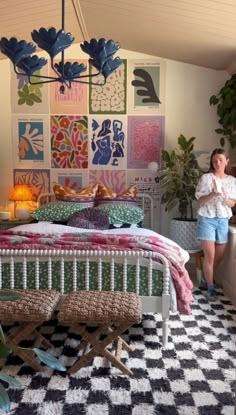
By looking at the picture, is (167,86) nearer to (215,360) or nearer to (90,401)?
(215,360)

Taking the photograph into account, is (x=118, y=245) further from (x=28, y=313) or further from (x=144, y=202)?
(x=144, y=202)

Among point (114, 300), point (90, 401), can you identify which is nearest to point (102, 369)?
point (90, 401)

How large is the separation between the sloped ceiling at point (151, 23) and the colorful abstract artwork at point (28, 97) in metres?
0.73

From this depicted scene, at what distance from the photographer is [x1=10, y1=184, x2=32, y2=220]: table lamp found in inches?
165

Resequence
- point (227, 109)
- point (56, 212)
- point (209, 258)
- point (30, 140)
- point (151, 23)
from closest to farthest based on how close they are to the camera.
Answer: point (151, 23) → point (209, 258) → point (56, 212) → point (227, 109) → point (30, 140)

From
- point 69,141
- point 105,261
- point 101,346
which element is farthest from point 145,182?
point 101,346

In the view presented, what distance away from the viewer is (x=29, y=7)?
3111 millimetres

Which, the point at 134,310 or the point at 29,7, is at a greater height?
the point at 29,7

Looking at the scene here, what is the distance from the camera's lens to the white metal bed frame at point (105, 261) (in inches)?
92.8

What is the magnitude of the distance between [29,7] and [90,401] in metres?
3.13

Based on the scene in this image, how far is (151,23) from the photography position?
10.7 ft

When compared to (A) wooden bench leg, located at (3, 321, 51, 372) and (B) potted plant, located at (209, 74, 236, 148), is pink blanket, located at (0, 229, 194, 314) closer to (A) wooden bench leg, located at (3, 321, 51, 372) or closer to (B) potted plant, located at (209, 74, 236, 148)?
(A) wooden bench leg, located at (3, 321, 51, 372)

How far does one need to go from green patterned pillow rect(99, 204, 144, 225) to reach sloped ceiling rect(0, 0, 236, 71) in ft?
5.89

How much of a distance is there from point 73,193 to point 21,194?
0.65 metres
